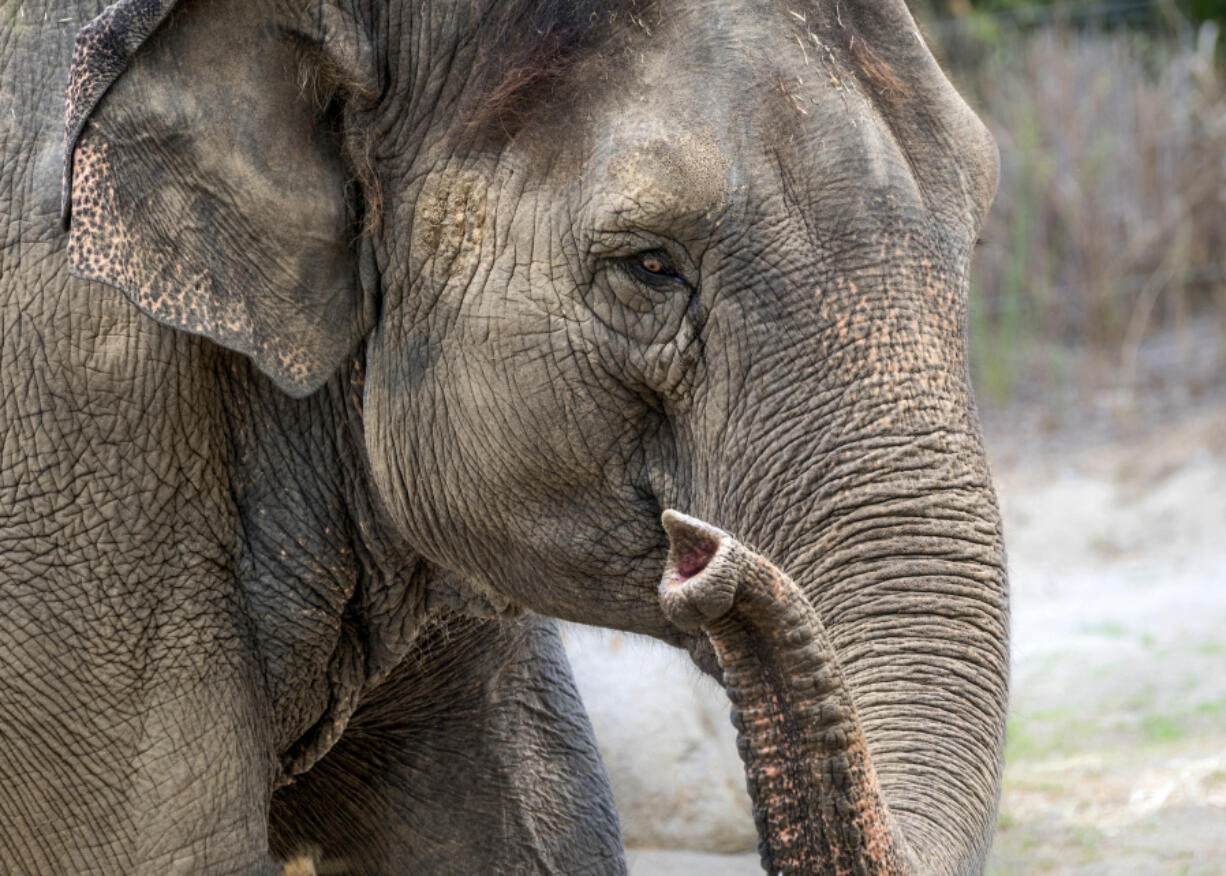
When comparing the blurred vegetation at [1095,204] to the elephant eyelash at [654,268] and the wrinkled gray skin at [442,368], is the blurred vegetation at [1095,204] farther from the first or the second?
the elephant eyelash at [654,268]

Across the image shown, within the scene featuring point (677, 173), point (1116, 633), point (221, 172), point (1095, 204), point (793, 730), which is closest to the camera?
point (793, 730)

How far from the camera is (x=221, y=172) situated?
2.30m

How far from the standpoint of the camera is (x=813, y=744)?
1.77 meters

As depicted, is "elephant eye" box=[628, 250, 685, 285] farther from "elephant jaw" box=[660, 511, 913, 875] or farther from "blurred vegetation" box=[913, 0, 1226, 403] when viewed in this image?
"blurred vegetation" box=[913, 0, 1226, 403]

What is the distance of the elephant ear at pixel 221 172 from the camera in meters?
2.24

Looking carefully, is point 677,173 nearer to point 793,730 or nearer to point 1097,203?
point 793,730

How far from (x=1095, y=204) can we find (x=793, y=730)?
29.2 ft

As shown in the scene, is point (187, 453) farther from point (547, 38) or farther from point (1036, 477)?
point (1036, 477)

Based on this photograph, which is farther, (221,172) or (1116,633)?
(1116,633)

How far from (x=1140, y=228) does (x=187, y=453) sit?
8625 mm

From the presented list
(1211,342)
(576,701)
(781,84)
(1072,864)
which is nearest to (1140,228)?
(1211,342)

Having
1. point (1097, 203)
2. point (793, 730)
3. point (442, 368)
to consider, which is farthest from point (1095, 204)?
point (793, 730)

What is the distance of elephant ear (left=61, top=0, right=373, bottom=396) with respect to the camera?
88.0 inches

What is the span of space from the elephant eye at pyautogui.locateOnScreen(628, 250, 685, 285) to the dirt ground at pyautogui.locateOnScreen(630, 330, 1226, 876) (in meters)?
0.87
